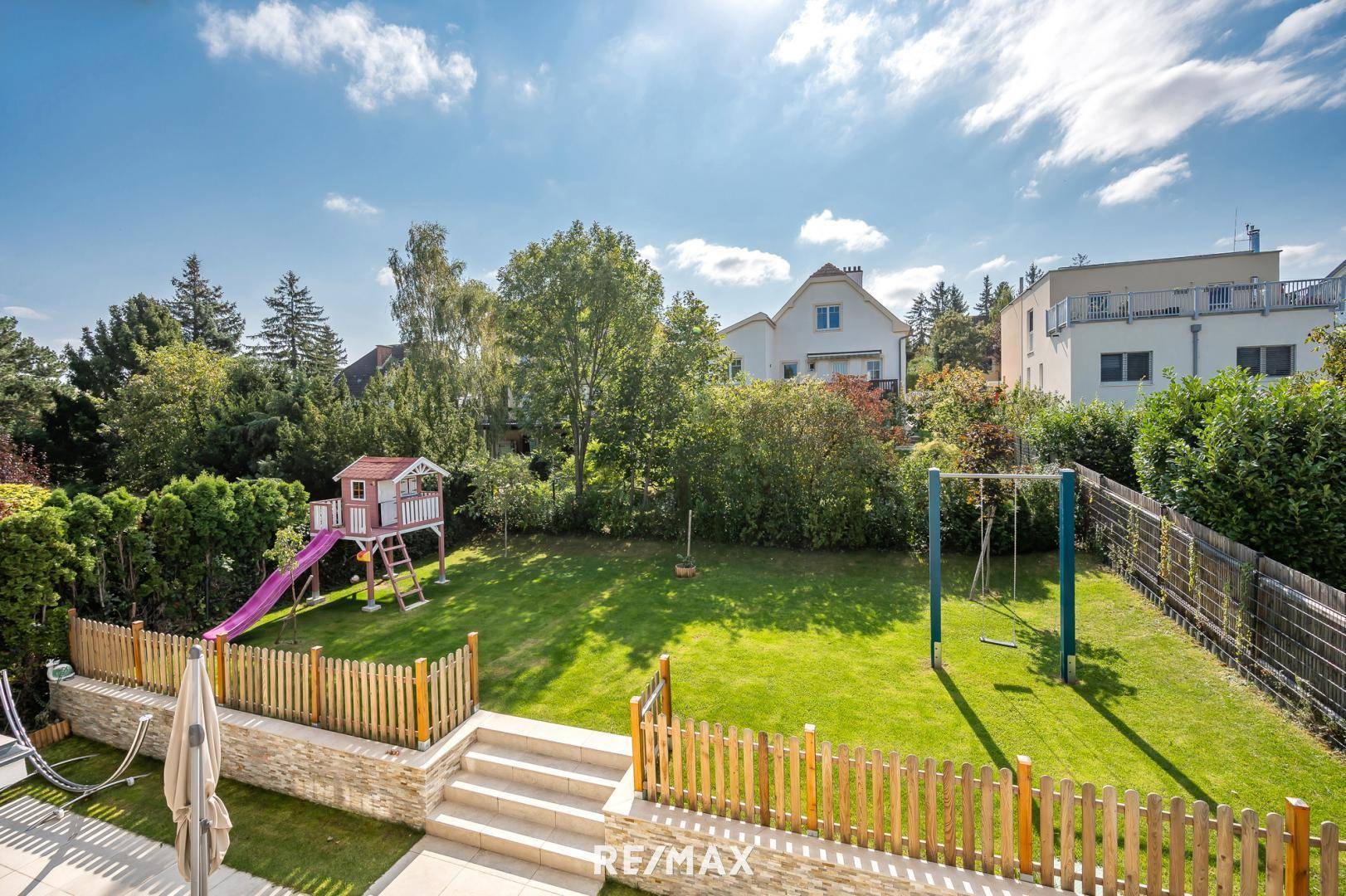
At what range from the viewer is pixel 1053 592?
1085 centimetres

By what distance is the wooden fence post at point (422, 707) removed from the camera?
613 cm

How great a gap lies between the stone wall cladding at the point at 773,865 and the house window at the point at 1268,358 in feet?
73.7

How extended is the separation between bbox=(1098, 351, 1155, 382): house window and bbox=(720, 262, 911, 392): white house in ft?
25.4

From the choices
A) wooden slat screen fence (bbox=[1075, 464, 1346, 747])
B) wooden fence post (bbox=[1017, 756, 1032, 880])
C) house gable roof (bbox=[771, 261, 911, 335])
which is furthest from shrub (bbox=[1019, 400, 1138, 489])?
house gable roof (bbox=[771, 261, 911, 335])

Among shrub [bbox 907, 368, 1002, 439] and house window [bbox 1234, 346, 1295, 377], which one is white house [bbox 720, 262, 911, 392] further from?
shrub [bbox 907, 368, 1002, 439]

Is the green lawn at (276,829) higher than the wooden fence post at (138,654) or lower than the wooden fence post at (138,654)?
lower

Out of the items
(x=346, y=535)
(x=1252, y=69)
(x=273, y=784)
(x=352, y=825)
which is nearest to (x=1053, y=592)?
(x=1252, y=69)

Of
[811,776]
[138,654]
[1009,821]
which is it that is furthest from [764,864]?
[138,654]

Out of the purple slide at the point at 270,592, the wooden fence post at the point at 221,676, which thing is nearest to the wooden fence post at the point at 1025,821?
the wooden fence post at the point at 221,676

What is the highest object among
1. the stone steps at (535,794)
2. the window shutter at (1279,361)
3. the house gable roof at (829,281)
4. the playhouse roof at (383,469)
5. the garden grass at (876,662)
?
the house gable roof at (829,281)

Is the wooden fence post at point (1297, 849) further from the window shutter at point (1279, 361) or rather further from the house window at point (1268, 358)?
the window shutter at point (1279, 361)

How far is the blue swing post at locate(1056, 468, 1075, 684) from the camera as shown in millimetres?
7293

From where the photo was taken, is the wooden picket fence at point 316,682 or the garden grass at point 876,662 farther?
the wooden picket fence at point 316,682

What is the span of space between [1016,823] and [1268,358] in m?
22.0
